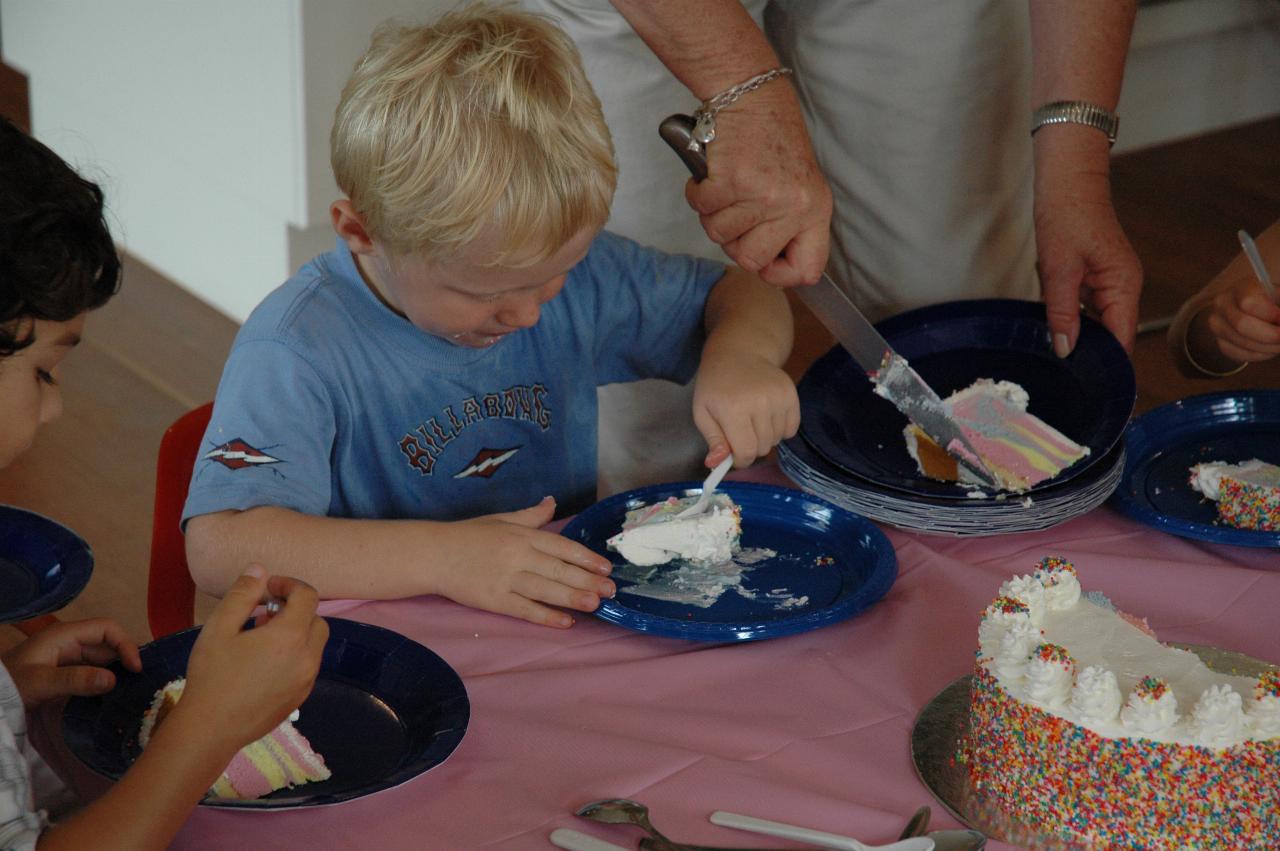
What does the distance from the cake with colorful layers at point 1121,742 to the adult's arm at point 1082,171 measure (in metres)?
0.78

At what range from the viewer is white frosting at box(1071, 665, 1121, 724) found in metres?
1.00

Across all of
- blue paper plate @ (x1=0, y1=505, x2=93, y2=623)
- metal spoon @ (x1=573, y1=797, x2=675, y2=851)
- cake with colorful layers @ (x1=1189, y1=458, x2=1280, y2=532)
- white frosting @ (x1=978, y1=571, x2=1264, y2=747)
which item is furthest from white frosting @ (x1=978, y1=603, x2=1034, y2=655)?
blue paper plate @ (x1=0, y1=505, x2=93, y2=623)

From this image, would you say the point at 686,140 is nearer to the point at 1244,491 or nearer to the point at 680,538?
the point at 680,538

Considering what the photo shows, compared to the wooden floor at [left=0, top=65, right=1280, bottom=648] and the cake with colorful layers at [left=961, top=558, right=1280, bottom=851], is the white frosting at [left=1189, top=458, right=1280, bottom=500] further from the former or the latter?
the wooden floor at [left=0, top=65, right=1280, bottom=648]

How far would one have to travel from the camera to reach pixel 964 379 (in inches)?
68.4

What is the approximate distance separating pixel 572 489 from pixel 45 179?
867 millimetres

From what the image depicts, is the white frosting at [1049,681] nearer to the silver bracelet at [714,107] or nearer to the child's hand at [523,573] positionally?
the child's hand at [523,573]

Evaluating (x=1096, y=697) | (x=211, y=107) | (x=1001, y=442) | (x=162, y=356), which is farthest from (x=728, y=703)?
(x=211, y=107)

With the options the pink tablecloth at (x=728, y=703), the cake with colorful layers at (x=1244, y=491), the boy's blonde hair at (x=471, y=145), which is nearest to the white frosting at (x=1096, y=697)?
the pink tablecloth at (x=728, y=703)

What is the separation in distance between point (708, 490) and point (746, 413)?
133 mm

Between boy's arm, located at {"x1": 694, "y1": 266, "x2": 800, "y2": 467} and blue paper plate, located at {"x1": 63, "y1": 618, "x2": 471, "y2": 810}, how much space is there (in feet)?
1.58

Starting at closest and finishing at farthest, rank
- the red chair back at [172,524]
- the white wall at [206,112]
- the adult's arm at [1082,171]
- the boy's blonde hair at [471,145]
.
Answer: the boy's blonde hair at [471,145], the red chair back at [172,524], the adult's arm at [1082,171], the white wall at [206,112]

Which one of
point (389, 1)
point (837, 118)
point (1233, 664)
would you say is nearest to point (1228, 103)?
point (389, 1)

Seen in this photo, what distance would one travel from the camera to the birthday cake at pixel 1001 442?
1.52 meters
